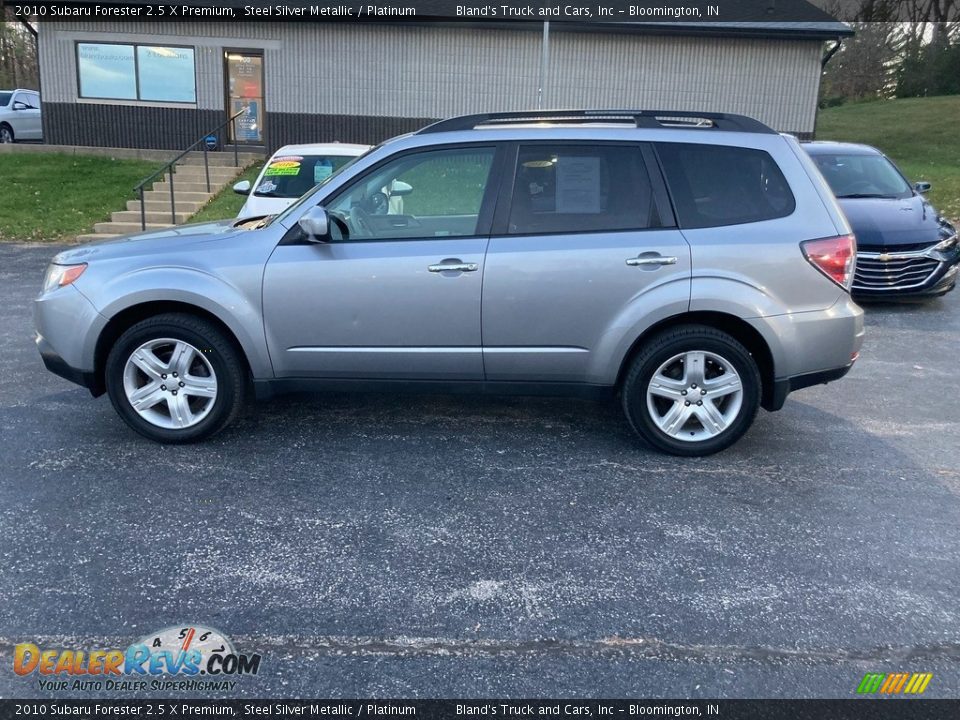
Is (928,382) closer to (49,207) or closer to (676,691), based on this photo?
(676,691)

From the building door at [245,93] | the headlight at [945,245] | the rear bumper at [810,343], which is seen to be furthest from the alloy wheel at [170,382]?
the building door at [245,93]

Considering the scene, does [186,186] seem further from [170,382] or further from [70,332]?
[170,382]

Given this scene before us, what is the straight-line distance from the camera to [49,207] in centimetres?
1530

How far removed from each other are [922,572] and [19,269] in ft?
36.0

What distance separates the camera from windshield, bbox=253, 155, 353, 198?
9461mm

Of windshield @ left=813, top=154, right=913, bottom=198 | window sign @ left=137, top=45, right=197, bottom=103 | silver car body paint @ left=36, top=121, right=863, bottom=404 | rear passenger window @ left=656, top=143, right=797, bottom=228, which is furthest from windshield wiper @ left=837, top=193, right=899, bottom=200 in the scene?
window sign @ left=137, top=45, right=197, bottom=103

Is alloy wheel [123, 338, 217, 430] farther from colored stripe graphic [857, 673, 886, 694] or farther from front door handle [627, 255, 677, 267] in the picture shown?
colored stripe graphic [857, 673, 886, 694]

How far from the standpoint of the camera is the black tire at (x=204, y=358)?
482cm

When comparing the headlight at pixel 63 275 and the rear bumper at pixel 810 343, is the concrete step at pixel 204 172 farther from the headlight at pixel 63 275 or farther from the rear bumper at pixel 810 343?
the rear bumper at pixel 810 343

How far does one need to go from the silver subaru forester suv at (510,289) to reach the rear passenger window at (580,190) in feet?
0.04

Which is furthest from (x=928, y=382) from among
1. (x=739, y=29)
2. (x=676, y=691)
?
(x=739, y=29)

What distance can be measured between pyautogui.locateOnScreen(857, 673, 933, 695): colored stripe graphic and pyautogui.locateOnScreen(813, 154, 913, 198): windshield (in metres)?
7.75

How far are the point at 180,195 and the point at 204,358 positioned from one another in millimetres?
12671
